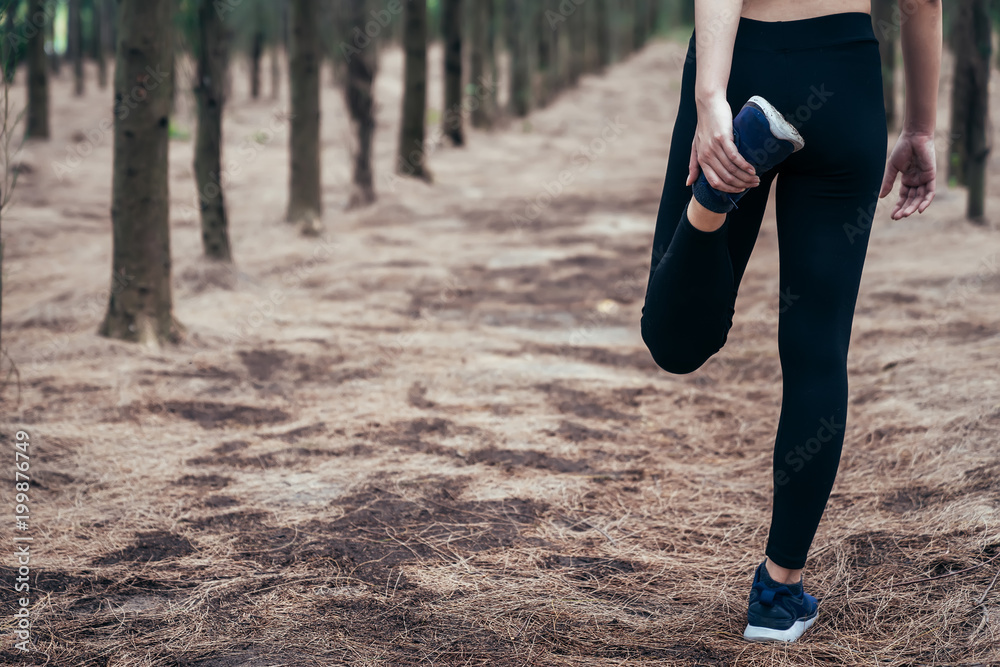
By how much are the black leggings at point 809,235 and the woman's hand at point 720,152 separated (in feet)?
0.44

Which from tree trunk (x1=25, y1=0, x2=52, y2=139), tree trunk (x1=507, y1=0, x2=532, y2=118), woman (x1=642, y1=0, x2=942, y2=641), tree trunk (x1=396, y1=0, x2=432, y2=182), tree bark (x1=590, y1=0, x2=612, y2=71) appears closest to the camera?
woman (x1=642, y1=0, x2=942, y2=641)

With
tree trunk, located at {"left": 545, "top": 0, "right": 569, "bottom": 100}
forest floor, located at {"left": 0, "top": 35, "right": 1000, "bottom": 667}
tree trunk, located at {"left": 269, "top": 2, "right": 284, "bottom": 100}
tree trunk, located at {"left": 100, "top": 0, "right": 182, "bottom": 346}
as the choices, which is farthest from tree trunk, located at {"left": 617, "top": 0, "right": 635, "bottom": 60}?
tree trunk, located at {"left": 100, "top": 0, "right": 182, "bottom": 346}

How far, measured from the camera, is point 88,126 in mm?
16000

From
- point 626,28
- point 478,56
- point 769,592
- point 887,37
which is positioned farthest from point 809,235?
point 626,28

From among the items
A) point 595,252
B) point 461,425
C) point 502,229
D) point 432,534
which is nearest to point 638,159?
point 502,229

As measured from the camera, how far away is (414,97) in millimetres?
11570

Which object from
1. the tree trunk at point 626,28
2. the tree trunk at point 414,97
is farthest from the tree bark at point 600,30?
the tree trunk at point 414,97

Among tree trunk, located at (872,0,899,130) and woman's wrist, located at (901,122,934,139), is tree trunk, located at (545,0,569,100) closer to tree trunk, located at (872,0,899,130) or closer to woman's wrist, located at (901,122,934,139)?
tree trunk, located at (872,0,899,130)

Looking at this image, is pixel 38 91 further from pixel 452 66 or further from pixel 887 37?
pixel 887 37

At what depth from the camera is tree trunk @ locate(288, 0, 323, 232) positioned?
348 inches

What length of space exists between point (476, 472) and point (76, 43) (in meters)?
22.6

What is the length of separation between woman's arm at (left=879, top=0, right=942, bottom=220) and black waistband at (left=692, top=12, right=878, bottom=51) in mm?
115

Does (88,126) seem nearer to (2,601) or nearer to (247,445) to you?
(247,445)

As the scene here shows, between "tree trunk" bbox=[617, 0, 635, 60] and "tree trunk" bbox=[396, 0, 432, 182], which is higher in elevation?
"tree trunk" bbox=[617, 0, 635, 60]
